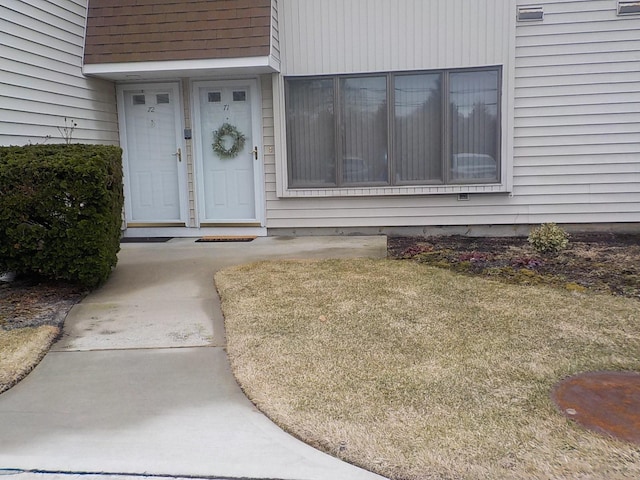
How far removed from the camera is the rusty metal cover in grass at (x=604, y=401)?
299cm

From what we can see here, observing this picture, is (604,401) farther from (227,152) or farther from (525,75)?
(227,152)

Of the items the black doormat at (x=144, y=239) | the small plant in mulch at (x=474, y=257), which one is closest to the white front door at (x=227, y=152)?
the black doormat at (x=144, y=239)

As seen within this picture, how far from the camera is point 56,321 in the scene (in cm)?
486

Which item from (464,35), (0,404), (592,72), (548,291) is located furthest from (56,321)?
(592,72)

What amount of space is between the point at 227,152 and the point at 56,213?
3.86 meters

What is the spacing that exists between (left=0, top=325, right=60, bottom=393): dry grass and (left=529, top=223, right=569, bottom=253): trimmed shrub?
5.48m

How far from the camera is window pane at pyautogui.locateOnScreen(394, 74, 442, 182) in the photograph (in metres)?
8.43

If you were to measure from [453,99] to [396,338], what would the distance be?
202 inches

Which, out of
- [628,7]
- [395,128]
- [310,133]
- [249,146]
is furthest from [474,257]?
[628,7]

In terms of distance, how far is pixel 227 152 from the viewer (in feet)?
29.1

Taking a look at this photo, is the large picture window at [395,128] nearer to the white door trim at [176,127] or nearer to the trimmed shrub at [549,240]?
the trimmed shrub at [549,240]

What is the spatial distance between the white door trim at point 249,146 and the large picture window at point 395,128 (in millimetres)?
456

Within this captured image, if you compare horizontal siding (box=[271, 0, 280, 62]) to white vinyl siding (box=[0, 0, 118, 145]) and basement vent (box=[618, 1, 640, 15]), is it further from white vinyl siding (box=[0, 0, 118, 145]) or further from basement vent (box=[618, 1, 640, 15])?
basement vent (box=[618, 1, 640, 15])

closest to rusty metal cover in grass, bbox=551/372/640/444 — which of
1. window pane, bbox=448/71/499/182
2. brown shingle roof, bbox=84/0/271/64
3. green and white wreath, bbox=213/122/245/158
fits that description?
window pane, bbox=448/71/499/182
